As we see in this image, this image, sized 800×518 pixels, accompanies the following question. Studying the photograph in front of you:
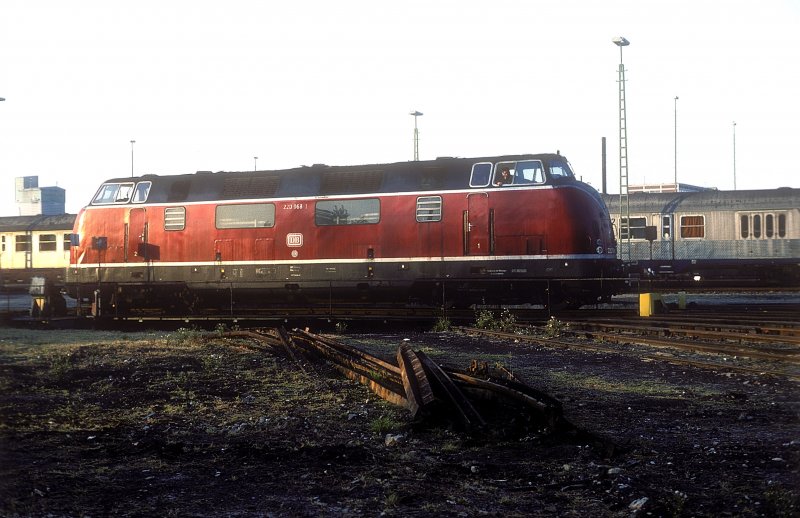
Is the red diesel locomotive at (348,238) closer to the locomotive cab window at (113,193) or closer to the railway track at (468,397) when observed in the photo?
A: the locomotive cab window at (113,193)

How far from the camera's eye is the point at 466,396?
7824mm

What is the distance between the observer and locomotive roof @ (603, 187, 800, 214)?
30203mm

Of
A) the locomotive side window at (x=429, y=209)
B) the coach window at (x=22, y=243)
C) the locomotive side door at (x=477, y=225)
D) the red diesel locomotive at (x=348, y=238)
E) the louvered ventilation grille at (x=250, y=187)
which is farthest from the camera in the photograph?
the coach window at (x=22, y=243)

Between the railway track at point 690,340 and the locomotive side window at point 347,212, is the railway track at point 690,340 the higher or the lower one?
the lower one

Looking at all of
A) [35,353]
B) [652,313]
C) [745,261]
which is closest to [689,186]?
[745,261]

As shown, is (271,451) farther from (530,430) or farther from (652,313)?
(652,313)

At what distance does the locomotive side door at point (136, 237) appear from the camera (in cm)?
2258

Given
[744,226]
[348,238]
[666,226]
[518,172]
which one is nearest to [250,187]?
[348,238]

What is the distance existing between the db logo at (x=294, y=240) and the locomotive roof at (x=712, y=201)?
57.3 feet

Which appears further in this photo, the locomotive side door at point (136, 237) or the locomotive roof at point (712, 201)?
the locomotive roof at point (712, 201)

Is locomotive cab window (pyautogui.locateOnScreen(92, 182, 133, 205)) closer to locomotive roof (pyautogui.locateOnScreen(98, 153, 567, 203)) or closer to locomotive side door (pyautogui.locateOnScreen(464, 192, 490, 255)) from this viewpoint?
locomotive roof (pyautogui.locateOnScreen(98, 153, 567, 203))

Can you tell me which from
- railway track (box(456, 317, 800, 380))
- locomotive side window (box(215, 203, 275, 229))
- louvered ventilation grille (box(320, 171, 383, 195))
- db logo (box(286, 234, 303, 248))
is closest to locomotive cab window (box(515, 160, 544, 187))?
louvered ventilation grille (box(320, 171, 383, 195))

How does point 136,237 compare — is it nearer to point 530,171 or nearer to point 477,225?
point 477,225

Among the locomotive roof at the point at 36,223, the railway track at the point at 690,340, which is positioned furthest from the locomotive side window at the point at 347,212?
A: the locomotive roof at the point at 36,223
